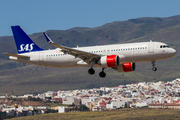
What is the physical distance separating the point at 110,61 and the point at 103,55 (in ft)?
8.79

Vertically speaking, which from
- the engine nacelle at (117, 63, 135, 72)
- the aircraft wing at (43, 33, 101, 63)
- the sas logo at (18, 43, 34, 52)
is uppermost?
the sas logo at (18, 43, 34, 52)

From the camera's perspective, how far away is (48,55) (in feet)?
217

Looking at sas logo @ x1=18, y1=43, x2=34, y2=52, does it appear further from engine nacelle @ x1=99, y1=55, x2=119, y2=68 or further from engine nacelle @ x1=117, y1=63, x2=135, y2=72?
engine nacelle @ x1=117, y1=63, x2=135, y2=72

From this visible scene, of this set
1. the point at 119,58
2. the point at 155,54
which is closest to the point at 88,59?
the point at 119,58

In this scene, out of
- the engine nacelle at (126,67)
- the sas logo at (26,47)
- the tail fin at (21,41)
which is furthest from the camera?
the tail fin at (21,41)

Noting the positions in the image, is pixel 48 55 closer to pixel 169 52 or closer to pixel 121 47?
pixel 121 47

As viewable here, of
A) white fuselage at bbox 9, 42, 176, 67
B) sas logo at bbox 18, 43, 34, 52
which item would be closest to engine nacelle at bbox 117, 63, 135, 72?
white fuselage at bbox 9, 42, 176, 67

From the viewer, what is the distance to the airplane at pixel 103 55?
193 ft

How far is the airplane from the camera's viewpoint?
58906mm

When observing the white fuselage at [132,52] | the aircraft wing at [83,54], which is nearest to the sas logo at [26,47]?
the white fuselage at [132,52]

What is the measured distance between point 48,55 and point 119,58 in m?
14.8

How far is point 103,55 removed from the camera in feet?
200

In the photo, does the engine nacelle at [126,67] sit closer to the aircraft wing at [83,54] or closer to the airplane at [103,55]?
the airplane at [103,55]

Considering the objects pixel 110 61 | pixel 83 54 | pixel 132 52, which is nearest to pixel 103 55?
pixel 110 61
